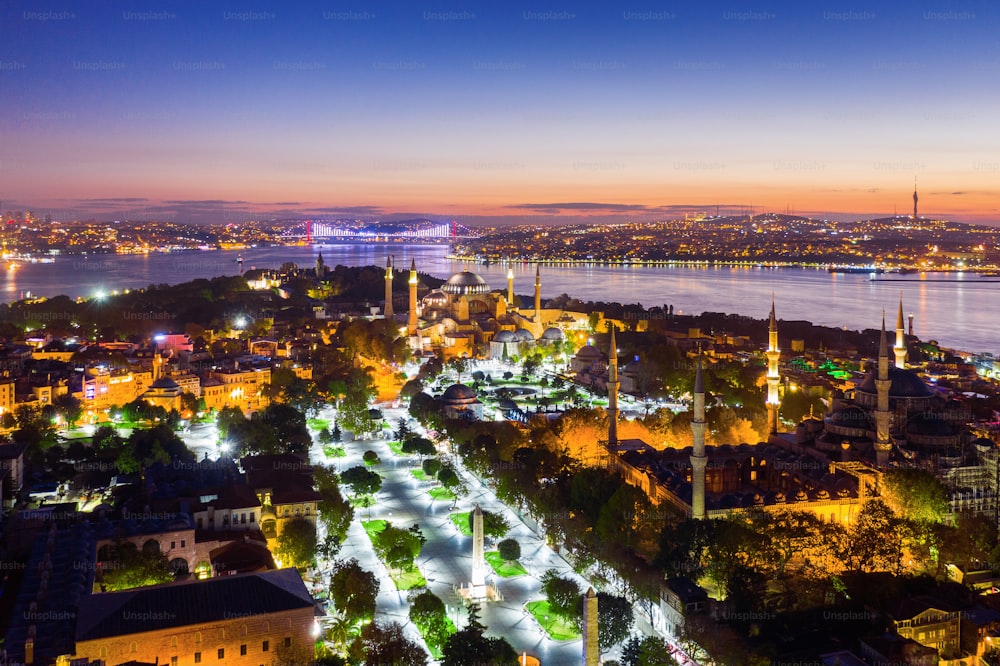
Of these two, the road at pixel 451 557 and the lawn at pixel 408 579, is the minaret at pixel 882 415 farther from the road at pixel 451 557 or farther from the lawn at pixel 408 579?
the lawn at pixel 408 579

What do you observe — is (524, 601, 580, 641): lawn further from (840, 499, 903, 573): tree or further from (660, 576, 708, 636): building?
(840, 499, 903, 573): tree

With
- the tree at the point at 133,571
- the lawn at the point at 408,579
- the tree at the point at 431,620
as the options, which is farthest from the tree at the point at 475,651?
the tree at the point at 133,571

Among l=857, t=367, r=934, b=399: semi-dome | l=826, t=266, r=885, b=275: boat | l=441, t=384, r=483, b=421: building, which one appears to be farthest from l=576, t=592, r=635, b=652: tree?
l=826, t=266, r=885, b=275: boat

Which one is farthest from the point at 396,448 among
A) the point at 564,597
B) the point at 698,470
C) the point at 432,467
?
the point at 564,597

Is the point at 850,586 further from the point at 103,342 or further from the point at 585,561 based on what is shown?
the point at 103,342

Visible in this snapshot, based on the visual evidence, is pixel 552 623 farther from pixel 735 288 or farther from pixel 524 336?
pixel 735 288

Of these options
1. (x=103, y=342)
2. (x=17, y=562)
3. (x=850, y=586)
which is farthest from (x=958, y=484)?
(x=103, y=342)
